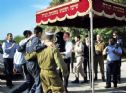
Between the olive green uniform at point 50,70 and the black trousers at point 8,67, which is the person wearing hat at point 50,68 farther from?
the black trousers at point 8,67

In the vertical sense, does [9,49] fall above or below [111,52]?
above

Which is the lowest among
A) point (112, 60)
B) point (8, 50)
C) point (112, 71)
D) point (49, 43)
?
point (112, 71)

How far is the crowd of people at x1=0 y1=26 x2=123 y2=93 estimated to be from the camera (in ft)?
29.6

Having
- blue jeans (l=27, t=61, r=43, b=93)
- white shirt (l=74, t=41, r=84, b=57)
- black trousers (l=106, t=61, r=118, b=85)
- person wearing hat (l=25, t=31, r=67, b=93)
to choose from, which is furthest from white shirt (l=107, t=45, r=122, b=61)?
person wearing hat (l=25, t=31, r=67, b=93)

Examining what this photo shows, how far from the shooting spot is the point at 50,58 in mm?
8977

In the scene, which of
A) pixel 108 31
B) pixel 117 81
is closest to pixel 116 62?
pixel 117 81

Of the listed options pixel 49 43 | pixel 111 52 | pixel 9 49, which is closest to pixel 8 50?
pixel 9 49

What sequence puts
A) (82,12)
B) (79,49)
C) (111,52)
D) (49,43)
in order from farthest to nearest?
(79,49), (111,52), (82,12), (49,43)

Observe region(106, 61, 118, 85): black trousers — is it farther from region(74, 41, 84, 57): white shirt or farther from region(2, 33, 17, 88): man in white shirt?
region(2, 33, 17, 88): man in white shirt

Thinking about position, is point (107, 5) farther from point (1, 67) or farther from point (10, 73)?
point (1, 67)

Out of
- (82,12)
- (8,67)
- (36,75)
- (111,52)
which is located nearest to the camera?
(36,75)

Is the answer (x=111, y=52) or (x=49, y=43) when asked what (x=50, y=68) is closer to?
(x=49, y=43)

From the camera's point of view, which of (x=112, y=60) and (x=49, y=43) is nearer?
(x=49, y=43)

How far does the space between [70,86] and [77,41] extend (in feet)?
5.64
